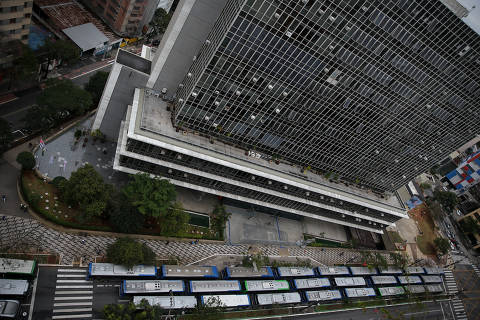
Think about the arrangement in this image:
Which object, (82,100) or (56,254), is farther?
(82,100)

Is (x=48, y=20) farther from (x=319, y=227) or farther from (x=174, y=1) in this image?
(x=319, y=227)

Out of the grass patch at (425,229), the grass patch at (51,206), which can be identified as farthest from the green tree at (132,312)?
the grass patch at (425,229)

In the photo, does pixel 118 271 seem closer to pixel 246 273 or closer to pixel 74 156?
pixel 246 273

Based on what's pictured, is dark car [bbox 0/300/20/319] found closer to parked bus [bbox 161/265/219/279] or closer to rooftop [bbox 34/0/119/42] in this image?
parked bus [bbox 161/265/219/279]

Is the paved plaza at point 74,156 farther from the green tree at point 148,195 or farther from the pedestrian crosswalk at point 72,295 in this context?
the pedestrian crosswalk at point 72,295

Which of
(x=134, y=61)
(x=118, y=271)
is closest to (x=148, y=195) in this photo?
(x=118, y=271)

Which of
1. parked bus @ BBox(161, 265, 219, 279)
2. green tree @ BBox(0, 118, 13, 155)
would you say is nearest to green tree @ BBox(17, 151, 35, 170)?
green tree @ BBox(0, 118, 13, 155)

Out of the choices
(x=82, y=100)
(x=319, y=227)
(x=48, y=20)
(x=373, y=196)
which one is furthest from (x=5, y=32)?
(x=373, y=196)
